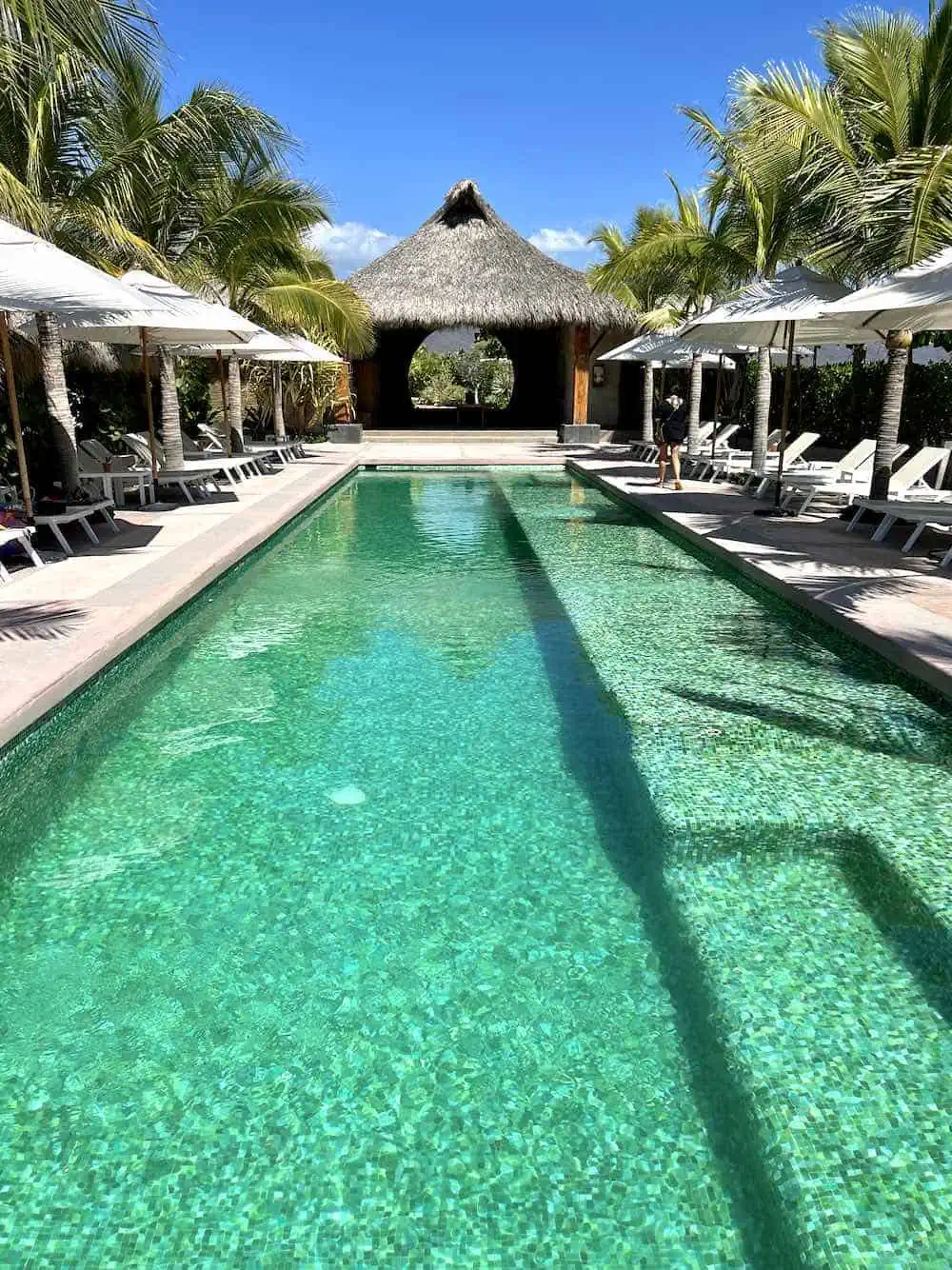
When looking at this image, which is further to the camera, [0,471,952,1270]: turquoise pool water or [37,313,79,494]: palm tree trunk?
[37,313,79,494]: palm tree trunk

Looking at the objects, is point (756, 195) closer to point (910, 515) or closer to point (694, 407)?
point (694, 407)

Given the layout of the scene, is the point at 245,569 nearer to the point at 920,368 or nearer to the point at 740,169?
the point at 740,169

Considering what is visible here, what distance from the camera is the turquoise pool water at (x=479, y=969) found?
200 cm

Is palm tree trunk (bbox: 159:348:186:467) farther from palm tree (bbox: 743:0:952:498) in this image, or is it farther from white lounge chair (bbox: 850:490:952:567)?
white lounge chair (bbox: 850:490:952:567)

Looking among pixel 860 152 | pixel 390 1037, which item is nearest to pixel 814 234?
pixel 860 152

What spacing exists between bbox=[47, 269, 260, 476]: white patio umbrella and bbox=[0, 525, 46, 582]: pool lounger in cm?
180

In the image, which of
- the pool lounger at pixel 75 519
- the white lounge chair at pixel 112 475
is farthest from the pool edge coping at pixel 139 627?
the white lounge chair at pixel 112 475

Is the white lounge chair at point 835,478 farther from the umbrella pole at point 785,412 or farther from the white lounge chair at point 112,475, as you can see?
the white lounge chair at point 112,475

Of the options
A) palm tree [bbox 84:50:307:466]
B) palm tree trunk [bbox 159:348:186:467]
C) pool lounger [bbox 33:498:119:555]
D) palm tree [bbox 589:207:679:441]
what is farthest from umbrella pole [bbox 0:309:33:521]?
palm tree [bbox 589:207:679:441]

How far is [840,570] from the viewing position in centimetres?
733

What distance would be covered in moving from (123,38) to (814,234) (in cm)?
685

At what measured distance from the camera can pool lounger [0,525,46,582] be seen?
21.7 ft

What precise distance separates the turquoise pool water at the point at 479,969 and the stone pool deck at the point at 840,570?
0.27 metres

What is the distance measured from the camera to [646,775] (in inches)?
165
